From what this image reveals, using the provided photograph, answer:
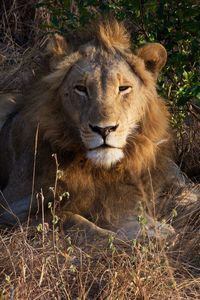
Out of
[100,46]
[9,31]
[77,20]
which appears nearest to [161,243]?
[100,46]

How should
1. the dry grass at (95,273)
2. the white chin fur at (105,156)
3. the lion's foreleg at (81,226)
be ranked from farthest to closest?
the lion's foreleg at (81,226) < the white chin fur at (105,156) < the dry grass at (95,273)

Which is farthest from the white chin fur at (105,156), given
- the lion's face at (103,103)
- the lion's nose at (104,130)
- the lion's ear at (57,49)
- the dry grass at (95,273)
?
the lion's ear at (57,49)

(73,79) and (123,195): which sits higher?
(73,79)

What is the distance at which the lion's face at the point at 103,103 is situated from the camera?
5.34m

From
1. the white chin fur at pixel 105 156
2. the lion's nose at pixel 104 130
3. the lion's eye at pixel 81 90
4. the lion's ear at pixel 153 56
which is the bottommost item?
the white chin fur at pixel 105 156

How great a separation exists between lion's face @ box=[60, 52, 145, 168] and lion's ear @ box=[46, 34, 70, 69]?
0.52 ft

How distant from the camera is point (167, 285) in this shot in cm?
460

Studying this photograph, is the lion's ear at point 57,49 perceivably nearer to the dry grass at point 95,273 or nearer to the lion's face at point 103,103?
the lion's face at point 103,103

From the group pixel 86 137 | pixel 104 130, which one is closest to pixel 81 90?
pixel 86 137

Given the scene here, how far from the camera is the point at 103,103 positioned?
5434mm

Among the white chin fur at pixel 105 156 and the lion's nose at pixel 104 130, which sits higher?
the lion's nose at pixel 104 130

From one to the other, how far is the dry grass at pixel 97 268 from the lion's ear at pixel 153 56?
44.8 inches

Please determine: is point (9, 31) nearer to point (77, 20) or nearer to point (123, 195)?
point (77, 20)

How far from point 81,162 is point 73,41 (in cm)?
87
